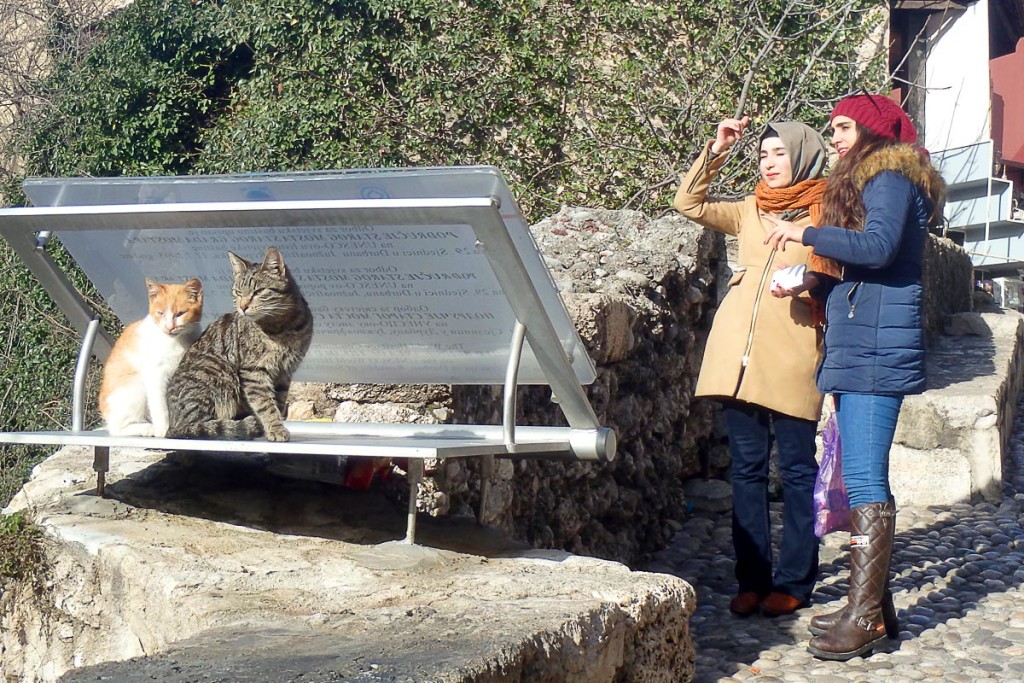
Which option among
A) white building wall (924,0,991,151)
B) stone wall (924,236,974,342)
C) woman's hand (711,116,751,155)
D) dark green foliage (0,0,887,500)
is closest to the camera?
woman's hand (711,116,751,155)

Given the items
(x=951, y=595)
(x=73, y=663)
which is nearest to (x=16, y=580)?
(x=73, y=663)

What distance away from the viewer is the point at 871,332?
334 cm

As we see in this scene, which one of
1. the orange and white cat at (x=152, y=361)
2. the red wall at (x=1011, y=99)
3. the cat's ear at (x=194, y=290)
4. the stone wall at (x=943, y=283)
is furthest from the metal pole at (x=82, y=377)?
the red wall at (x=1011, y=99)

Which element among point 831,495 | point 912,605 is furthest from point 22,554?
point 912,605

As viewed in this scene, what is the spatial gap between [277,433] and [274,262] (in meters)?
0.43

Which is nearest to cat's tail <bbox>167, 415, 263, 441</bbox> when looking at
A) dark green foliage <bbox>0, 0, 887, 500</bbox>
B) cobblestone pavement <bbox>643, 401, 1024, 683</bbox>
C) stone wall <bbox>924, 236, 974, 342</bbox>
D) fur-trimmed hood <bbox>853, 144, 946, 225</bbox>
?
cobblestone pavement <bbox>643, 401, 1024, 683</bbox>

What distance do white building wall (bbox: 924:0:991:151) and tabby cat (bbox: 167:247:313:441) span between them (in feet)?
41.8

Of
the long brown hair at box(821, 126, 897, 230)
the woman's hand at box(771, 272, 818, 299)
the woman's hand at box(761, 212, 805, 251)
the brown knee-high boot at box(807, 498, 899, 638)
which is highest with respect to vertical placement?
the long brown hair at box(821, 126, 897, 230)

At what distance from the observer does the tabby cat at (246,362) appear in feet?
9.21

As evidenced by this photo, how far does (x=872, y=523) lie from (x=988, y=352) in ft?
17.9

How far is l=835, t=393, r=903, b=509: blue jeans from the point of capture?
335 cm

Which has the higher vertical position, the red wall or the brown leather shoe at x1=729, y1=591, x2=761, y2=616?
the red wall

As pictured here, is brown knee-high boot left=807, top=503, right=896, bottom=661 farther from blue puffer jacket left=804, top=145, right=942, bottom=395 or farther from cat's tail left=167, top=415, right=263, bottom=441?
cat's tail left=167, top=415, right=263, bottom=441

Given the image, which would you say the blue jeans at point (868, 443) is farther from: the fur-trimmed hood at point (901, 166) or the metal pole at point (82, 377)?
the metal pole at point (82, 377)
